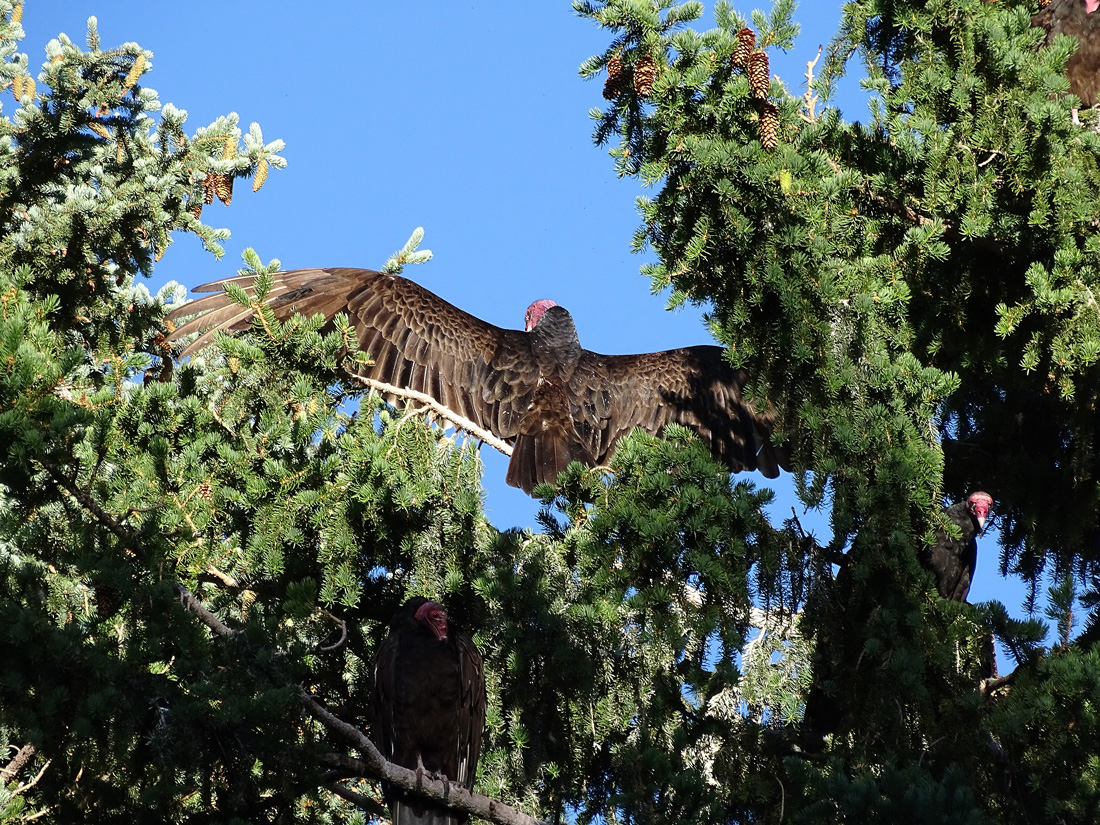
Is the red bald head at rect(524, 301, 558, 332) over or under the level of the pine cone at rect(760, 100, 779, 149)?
over

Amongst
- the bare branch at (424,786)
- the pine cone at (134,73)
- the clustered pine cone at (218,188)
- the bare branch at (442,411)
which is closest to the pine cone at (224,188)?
the clustered pine cone at (218,188)

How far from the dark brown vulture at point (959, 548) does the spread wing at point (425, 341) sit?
7.13ft

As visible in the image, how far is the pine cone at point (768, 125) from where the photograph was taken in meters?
3.64

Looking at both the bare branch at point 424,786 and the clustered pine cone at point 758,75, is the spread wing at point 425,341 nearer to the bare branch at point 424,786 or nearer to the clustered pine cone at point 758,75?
the clustered pine cone at point 758,75

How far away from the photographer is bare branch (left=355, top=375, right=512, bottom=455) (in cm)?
475

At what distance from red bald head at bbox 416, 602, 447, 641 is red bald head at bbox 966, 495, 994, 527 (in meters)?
2.41

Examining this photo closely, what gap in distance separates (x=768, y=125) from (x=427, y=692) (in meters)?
2.25

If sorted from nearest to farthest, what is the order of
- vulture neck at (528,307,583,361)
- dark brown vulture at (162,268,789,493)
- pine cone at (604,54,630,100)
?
pine cone at (604,54,630,100) < dark brown vulture at (162,268,789,493) < vulture neck at (528,307,583,361)

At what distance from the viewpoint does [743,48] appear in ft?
11.8

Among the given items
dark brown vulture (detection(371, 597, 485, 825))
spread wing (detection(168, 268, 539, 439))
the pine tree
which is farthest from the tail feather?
dark brown vulture (detection(371, 597, 485, 825))

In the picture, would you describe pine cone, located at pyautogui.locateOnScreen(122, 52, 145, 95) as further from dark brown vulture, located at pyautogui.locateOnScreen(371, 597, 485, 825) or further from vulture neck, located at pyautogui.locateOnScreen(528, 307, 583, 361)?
dark brown vulture, located at pyautogui.locateOnScreen(371, 597, 485, 825)

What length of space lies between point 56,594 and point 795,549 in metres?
2.21

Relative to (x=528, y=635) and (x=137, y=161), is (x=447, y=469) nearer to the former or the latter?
(x=528, y=635)

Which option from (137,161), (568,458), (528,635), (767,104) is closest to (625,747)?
(528,635)
